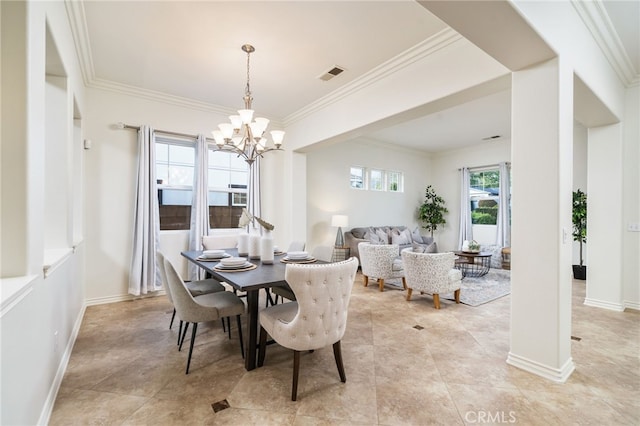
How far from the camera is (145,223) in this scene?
4.04 m

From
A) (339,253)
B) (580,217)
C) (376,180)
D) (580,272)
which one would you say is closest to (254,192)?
(339,253)

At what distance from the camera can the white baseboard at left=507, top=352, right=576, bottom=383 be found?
210 centimetres

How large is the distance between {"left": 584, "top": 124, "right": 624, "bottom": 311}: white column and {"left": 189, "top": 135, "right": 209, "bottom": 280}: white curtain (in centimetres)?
538

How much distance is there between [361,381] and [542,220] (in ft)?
5.86

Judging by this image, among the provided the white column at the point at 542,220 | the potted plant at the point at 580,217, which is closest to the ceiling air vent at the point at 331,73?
the white column at the point at 542,220

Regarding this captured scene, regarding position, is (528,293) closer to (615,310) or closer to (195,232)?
(615,310)

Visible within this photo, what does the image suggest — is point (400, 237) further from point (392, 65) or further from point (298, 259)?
point (298, 259)

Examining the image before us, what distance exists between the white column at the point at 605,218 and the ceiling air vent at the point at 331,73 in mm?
3413

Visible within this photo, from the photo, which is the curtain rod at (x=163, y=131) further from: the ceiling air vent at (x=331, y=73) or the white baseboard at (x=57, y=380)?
the white baseboard at (x=57, y=380)

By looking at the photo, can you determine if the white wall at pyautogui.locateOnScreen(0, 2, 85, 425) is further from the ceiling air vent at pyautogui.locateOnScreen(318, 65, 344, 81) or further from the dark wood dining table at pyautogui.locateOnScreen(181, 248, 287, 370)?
the ceiling air vent at pyautogui.locateOnScreen(318, 65, 344, 81)

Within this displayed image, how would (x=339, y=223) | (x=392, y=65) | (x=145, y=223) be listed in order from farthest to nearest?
(x=339, y=223), (x=145, y=223), (x=392, y=65)

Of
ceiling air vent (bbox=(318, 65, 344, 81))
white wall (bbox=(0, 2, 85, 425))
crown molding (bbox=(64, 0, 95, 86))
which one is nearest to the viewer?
white wall (bbox=(0, 2, 85, 425))

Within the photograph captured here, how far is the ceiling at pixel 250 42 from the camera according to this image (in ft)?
8.16

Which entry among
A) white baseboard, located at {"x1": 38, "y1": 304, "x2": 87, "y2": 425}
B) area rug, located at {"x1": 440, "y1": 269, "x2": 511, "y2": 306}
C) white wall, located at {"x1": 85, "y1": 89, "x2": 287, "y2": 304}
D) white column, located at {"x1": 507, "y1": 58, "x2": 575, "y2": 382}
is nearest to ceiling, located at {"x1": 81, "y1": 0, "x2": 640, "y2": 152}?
white wall, located at {"x1": 85, "y1": 89, "x2": 287, "y2": 304}
